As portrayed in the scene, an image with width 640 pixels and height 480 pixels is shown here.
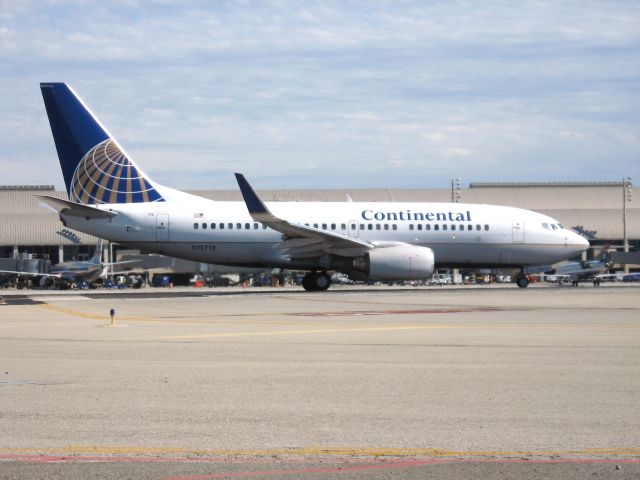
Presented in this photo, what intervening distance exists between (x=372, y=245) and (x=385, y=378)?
28736mm

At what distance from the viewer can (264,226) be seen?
42.8 m

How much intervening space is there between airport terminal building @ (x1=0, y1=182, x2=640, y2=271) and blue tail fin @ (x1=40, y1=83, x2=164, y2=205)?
146ft

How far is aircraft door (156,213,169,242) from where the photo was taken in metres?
42.1

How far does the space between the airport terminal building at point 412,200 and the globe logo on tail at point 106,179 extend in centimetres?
4434

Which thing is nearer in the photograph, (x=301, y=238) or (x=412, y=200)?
(x=301, y=238)

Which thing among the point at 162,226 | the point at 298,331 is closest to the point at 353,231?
the point at 162,226

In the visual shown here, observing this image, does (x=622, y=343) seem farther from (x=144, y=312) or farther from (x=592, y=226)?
(x=592, y=226)

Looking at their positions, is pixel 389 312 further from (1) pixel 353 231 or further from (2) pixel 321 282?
(1) pixel 353 231

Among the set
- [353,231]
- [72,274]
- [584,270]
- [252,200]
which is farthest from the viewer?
[72,274]

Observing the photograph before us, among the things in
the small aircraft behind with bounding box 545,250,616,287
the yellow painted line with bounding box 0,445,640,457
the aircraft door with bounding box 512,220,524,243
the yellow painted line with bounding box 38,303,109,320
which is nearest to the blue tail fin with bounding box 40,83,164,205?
the yellow painted line with bounding box 38,303,109,320

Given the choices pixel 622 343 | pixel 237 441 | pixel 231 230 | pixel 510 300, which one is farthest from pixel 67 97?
pixel 237 441

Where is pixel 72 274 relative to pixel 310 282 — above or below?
above

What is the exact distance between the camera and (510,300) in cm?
3394

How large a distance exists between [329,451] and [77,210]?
34.7 m
